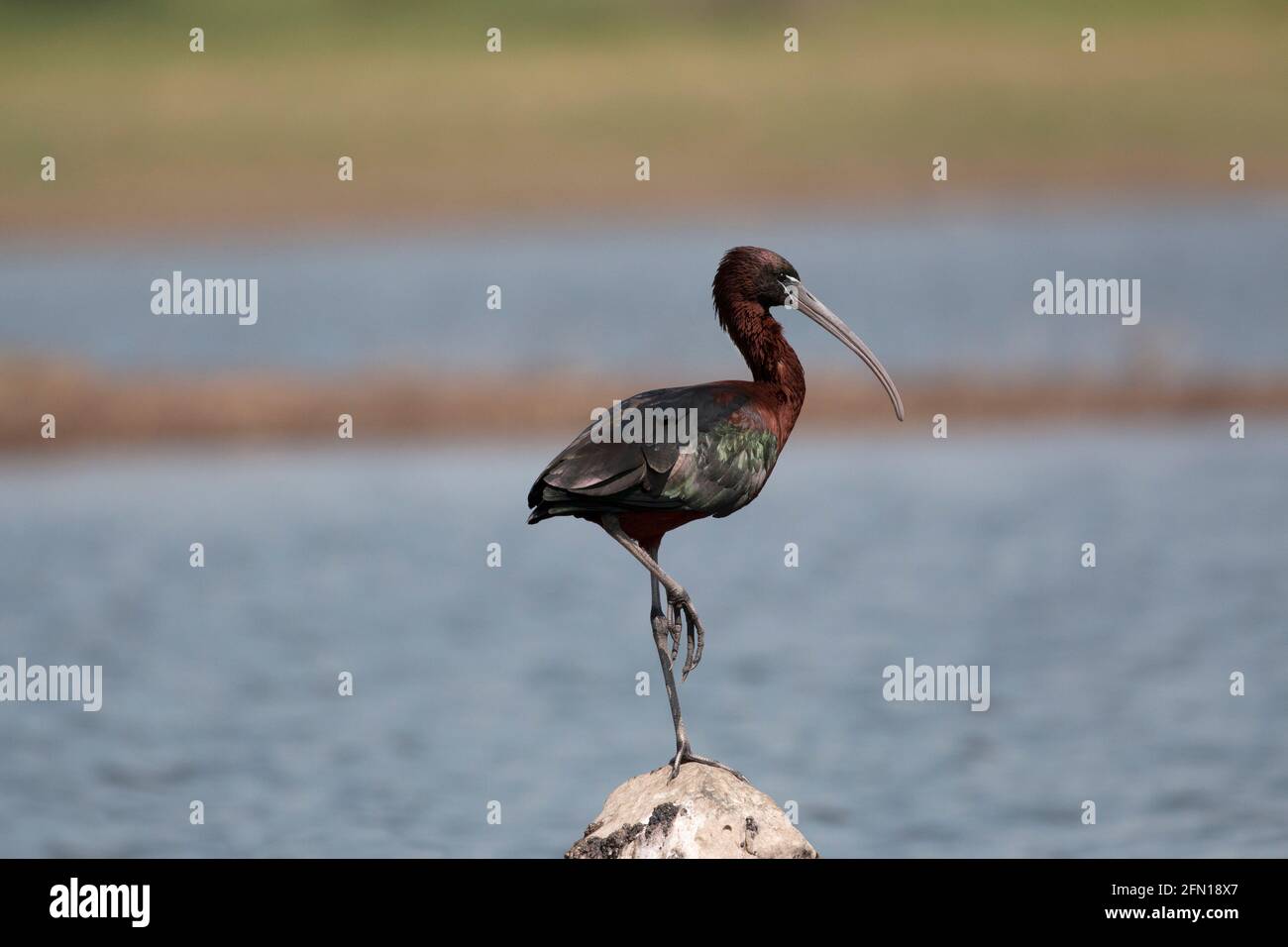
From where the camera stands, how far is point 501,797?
61.3 feet

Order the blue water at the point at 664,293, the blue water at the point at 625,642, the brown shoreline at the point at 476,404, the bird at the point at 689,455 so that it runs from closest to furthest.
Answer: the bird at the point at 689,455, the blue water at the point at 625,642, the brown shoreline at the point at 476,404, the blue water at the point at 664,293

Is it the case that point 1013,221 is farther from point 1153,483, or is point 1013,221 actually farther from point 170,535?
point 170,535

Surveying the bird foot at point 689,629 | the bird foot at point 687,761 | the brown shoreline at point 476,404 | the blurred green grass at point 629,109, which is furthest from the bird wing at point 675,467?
the blurred green grass at point 629,109

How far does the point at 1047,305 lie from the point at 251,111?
3081cm

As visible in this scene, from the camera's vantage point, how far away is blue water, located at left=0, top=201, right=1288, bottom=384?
121 feet

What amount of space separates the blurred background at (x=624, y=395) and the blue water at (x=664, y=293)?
0.69ft

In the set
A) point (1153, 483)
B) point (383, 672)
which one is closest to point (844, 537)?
point (1153, 483)

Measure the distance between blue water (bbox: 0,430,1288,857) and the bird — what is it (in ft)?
16.9

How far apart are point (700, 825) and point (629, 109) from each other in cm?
5248

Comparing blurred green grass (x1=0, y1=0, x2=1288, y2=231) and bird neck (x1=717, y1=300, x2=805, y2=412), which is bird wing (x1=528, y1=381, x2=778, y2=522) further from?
blurred green grass (x1=0, y1=0, x2=1288, y2=231)

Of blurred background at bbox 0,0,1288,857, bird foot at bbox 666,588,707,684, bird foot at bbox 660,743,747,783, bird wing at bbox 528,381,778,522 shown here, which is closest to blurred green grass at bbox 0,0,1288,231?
blurred background at bbox 0,0,1288,857

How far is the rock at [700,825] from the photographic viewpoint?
1176 centimetres

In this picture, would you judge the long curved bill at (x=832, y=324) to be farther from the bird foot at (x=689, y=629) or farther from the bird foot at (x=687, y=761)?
the bird foot at (x=687, y=761)

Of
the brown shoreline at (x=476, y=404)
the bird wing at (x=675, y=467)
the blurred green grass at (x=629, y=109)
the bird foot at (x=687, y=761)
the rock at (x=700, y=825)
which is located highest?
the blurred green grass at (x=629, y=109)
